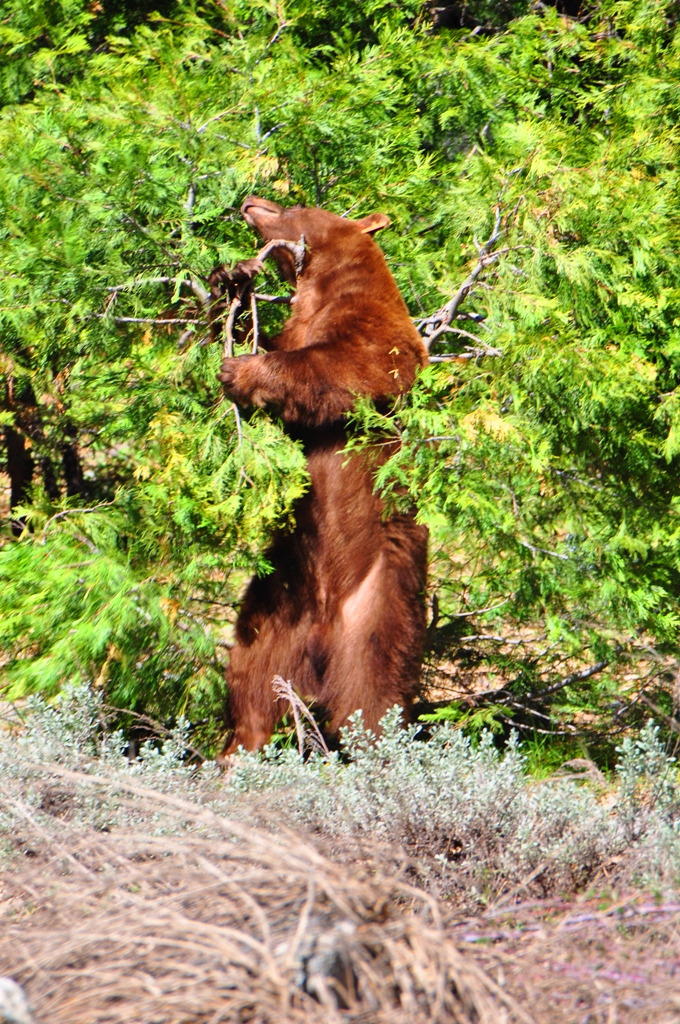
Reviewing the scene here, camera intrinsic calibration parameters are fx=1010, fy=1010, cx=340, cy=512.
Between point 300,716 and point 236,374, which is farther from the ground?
point 236,374

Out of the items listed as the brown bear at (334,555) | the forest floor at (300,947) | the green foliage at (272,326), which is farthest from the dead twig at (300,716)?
the forest floor at (300,947)

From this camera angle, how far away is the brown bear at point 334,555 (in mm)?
4637

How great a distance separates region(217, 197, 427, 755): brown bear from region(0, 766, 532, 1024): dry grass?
1.74 meters

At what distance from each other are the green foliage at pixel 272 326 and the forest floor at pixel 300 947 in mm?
1484

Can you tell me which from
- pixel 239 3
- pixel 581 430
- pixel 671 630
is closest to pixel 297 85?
pixel 239 3

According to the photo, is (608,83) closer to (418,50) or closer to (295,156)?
(418,50)

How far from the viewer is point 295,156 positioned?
5223 millimetres

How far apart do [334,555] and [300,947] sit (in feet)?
8.39

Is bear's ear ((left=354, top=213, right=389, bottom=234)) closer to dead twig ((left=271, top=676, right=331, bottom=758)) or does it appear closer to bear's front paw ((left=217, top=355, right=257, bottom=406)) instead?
bear's front paw ((left=217, top=355, right=257, bottom=406))

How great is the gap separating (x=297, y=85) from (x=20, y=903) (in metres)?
3.93

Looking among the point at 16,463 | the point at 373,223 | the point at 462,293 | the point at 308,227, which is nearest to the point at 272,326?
the point at 308,227

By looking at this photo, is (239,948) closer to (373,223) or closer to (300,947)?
(300,947)

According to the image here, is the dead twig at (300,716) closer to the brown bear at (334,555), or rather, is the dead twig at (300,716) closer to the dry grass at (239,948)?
the brown bear at (334,555)

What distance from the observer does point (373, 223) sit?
209 inches
